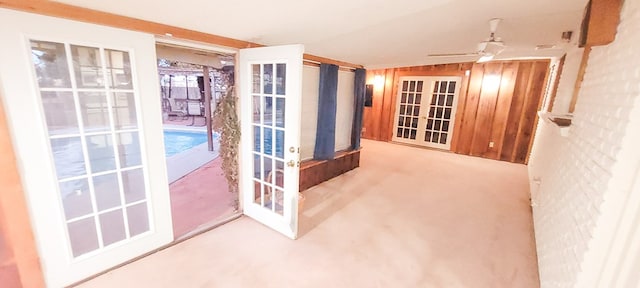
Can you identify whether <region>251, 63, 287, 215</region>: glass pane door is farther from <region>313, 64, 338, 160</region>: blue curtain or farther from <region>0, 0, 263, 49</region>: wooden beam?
<region>313, 64, 338, 160</region>: blue curtain

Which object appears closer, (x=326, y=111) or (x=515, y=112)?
(x=326, y=111)

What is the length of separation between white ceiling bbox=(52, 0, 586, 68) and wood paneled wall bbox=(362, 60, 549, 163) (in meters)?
2.34

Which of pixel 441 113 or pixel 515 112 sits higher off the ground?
pixel 515 112

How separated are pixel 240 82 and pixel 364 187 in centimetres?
239

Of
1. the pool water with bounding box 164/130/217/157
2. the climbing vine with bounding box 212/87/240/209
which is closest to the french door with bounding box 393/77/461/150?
the pool water with bounding box 164/130/217/157

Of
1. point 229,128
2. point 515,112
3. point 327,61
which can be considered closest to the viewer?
point 229,128

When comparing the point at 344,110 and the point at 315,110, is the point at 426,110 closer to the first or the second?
the point at 344,110

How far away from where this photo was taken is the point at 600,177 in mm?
1323

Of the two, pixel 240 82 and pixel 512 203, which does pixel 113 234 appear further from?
pixel 512 203

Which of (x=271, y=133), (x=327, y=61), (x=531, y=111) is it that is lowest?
(x=271, y=133)

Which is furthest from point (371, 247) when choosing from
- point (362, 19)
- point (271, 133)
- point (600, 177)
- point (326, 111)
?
point (362, 19)

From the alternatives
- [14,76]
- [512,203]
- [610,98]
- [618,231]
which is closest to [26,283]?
[14,76]

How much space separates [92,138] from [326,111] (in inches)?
104

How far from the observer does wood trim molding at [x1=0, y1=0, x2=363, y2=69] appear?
1.44m
